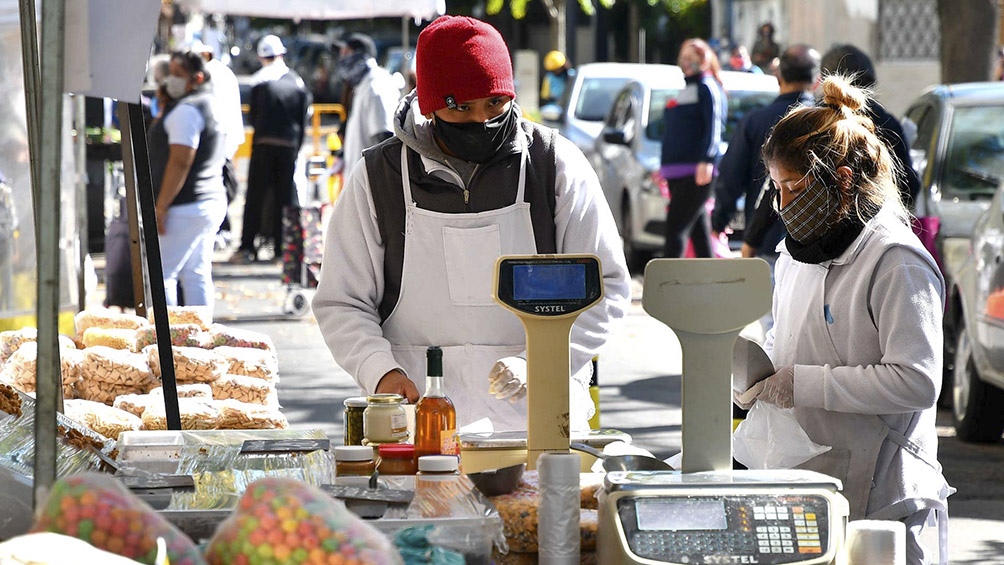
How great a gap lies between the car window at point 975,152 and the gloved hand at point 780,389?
20.6 feet

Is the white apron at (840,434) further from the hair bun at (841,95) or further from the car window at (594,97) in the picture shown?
the car window at (594,97)

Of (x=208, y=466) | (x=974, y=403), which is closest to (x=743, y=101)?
(x=974, y=403)

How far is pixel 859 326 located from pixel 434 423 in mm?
1046

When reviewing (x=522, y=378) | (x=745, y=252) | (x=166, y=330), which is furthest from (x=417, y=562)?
(x=745, y=252)

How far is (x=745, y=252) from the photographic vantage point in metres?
7.71

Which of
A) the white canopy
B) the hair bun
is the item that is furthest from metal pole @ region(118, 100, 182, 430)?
the white canopy

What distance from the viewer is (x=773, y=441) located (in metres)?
3.38

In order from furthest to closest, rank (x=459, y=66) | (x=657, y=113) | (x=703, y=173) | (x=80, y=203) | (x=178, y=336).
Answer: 1. (x=657, y=113)
2. (x=703, y=173)
3. (x=80, y=203)
4. (x=178, y=336)
5. (x=459, y=66)

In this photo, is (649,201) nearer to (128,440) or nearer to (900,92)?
(128,440)

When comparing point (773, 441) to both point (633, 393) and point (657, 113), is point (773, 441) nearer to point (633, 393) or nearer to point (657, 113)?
point (633, 393)

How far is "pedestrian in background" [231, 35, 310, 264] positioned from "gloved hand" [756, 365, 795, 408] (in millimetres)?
11135

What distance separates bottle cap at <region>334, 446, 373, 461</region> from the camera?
9.30 feet

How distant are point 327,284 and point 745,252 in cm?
432

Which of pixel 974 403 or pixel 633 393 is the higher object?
pixel 974 403
